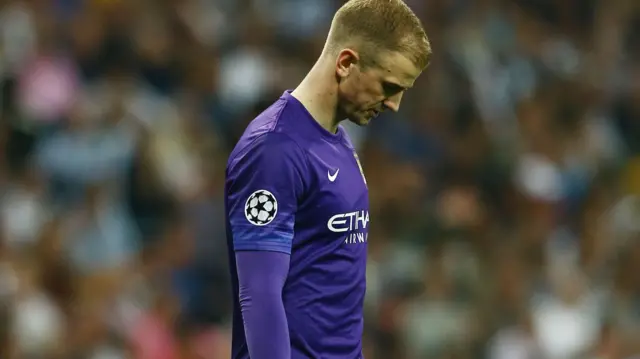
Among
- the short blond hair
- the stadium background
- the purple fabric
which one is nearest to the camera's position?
the purple fabric

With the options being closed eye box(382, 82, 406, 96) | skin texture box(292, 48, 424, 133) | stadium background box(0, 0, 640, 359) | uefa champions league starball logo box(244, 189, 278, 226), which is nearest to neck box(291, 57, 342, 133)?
skin texture box(292, 48, 424, 133)

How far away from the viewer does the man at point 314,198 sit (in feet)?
9.55

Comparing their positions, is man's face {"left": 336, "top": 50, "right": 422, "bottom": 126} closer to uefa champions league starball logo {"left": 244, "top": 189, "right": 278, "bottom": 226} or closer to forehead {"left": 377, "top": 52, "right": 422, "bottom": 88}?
forehead {"left": 377, "top": 52, "right": 422, "bottom": 88}

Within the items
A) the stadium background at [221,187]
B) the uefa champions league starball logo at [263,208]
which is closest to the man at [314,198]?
the uefa champions league starball logo at [263,208]

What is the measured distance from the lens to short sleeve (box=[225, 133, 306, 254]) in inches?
114

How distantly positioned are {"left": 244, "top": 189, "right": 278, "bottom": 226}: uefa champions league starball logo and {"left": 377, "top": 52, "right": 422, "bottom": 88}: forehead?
41 cm

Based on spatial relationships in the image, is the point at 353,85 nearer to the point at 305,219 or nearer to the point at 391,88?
the point at 391,88

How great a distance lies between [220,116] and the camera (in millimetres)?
8148

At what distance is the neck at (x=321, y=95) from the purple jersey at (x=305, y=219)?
0.02 meters

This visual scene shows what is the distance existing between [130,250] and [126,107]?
1024 mm

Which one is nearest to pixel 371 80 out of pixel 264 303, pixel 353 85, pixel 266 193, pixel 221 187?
pixel 353 85

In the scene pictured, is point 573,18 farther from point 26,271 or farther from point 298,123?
point 298,123

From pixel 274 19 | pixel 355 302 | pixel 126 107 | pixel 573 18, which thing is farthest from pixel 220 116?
pixel 355 302

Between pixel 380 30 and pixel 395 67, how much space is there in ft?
0.30
